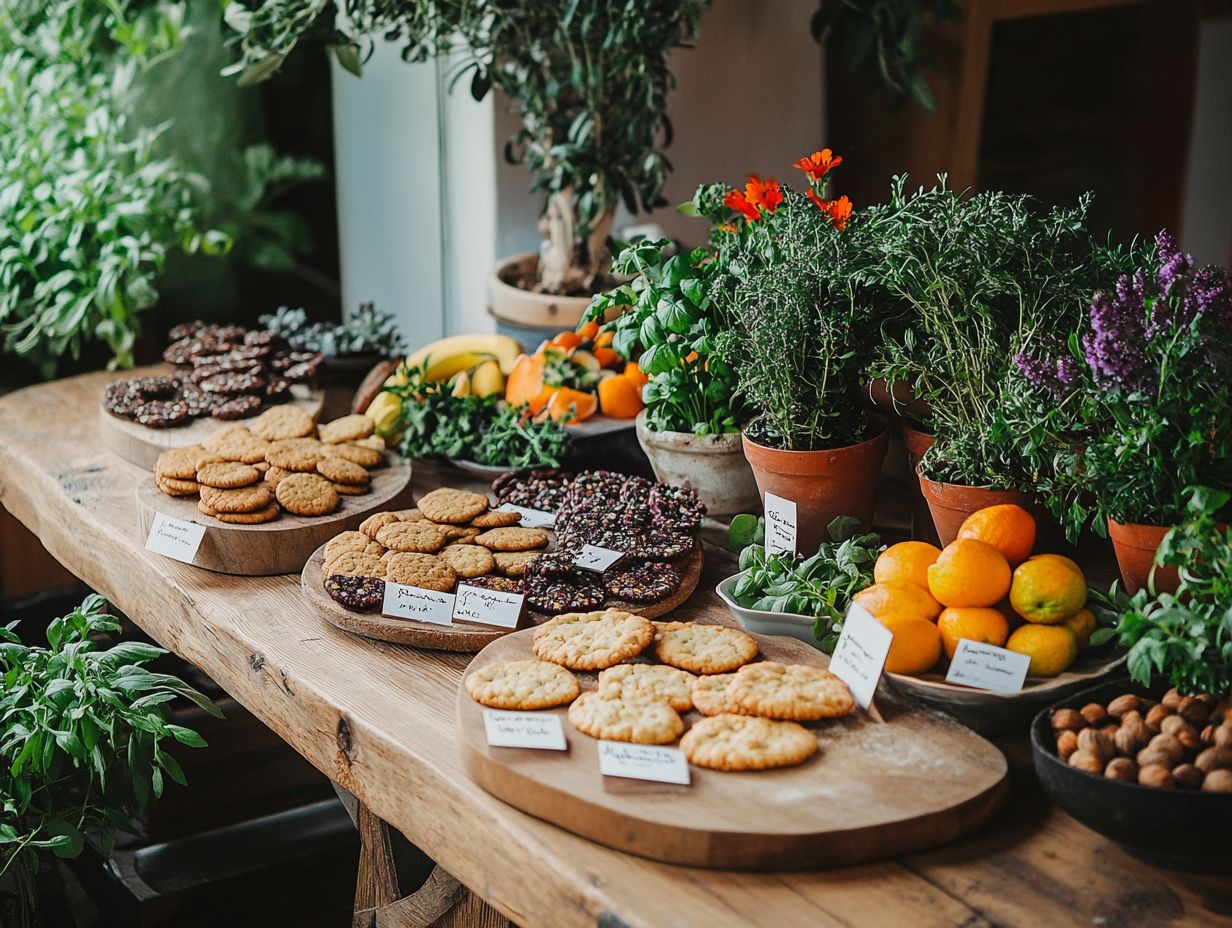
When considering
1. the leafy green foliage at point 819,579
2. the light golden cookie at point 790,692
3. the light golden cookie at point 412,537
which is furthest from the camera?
the light golden cookie at point 412,537

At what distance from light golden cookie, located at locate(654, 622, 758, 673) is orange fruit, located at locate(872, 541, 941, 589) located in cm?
18

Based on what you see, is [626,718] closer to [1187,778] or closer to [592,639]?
[592,639]

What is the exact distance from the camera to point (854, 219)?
1765 millimetres

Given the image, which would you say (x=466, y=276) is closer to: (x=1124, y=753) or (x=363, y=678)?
(x=363, y=678)

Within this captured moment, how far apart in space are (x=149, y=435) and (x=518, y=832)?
1495mm

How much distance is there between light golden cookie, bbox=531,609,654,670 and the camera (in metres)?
1.46

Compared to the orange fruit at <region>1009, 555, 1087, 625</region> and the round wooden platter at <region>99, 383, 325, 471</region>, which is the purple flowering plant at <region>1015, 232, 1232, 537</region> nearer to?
the orange fruit at <region>1009, 555, 1087, 625</region>

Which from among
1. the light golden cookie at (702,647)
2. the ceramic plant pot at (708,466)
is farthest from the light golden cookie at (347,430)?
the light golden cookie at (702,647)

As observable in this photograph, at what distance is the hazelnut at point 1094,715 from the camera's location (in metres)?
1.23

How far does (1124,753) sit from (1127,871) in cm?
11

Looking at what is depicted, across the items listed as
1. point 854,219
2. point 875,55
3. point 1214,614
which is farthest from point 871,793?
point 875,55

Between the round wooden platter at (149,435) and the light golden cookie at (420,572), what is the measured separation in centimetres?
77

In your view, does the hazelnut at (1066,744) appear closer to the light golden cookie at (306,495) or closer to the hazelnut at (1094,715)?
the hazelnut at (1094,715)

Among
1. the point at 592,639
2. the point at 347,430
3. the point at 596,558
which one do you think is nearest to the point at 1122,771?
the point at 592,639
